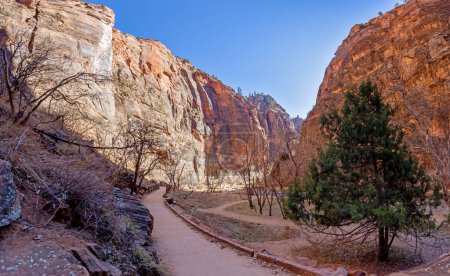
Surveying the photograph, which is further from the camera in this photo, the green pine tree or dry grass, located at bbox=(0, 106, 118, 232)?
the green pine tree

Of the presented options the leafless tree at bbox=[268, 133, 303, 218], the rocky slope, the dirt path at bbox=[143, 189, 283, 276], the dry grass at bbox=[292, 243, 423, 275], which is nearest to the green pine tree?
the dry grass at bbox=[292, 243, 423, 275]

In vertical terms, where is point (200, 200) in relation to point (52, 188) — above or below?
below

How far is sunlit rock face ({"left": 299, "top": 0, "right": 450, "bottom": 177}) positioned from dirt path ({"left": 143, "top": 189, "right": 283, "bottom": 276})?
10384mm

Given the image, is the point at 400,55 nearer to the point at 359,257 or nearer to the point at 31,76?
the point at 359,257

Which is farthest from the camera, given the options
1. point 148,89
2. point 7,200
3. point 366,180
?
point 148,89

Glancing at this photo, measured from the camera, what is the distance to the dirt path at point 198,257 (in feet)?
22.1

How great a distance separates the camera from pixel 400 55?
38844 mm

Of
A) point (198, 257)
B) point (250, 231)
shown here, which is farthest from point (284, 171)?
point (198, 257)

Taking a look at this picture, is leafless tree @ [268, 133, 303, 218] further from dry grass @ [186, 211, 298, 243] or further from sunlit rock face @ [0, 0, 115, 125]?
sunlit rock face @ [0, 0, 115, 125]

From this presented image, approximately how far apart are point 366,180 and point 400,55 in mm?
37132

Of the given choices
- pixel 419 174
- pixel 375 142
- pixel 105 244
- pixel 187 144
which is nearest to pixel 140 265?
pixel 105 244

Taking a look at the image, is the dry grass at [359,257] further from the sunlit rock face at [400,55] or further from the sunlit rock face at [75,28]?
the sunlit rock face at [75,28]

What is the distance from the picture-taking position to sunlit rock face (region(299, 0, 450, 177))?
103 ft

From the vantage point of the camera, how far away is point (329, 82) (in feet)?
220
